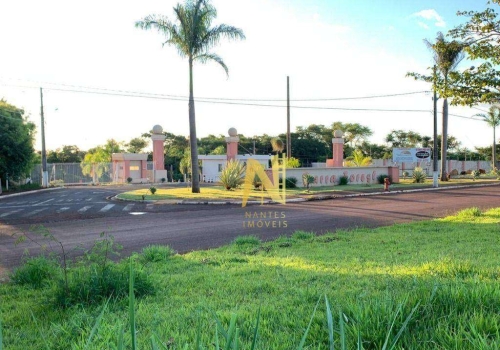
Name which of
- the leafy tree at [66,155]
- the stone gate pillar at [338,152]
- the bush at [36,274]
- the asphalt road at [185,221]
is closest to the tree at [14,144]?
the asphalt road at [185,221]

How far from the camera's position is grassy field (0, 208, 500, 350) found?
108 inches

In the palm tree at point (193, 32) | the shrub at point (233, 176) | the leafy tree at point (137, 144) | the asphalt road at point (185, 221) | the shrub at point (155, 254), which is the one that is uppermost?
the palm tree at point (193, 32)

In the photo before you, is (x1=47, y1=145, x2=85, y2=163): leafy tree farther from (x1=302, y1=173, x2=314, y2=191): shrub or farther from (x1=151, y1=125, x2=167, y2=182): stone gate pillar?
(x1=302, y1=173, x2=314, y2=191): shrub

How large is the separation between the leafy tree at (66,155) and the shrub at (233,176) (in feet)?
140

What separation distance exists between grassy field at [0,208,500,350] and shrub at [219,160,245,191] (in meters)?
16.6

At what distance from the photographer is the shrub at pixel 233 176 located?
2459 cm

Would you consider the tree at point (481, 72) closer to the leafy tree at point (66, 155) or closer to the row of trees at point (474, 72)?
Result: the row of trees at point (474, 72)

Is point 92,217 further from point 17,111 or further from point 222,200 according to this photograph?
point 17,111

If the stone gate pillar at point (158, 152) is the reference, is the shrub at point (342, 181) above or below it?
below

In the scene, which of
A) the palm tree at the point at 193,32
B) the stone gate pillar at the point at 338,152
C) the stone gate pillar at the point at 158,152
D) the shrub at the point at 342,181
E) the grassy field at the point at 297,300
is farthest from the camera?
the stone gate pillar at the point at 338,152

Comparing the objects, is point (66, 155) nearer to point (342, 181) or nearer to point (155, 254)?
point (342, 181)

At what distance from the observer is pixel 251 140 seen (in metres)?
66.7

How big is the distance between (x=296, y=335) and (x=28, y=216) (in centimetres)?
1428

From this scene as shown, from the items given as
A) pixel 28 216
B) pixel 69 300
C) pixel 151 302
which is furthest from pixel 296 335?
pixel 28 216
